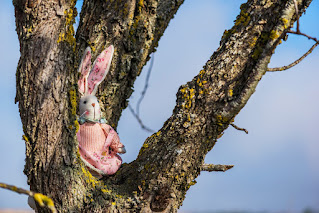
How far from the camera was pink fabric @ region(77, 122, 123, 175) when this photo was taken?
9.98 ft

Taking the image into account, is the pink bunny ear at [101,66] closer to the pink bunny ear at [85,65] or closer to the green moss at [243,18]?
the pink bunny ear at [85,65]

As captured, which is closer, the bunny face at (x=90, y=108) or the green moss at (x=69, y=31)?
the green moss at (x=69, y=31)

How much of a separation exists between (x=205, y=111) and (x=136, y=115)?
3.72 ft

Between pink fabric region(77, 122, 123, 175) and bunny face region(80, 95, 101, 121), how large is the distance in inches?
2.3

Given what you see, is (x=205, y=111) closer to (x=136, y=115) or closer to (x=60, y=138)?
(x=60, y=138)

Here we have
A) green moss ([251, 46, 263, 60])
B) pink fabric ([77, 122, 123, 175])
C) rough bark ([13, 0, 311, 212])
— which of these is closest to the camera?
rough bark ([13, 0, 311, 212])

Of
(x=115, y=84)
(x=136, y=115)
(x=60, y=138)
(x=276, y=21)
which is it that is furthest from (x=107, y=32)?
(x=276, y=21)

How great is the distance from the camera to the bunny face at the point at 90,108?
3127 millimetres

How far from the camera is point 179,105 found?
2.70 m

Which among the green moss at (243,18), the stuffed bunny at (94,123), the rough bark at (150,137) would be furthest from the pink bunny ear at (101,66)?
the green moss at (243,18)

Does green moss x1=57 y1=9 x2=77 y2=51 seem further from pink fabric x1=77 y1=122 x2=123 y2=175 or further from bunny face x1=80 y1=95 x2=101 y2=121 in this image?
pink fabric x1=77 y1=122 x2=123 y2=175

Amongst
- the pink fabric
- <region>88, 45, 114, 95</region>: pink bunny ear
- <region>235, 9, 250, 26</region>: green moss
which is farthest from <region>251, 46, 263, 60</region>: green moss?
the pink fabric

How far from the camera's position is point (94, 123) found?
3188 millimetres

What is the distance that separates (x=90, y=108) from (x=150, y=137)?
0.55m
